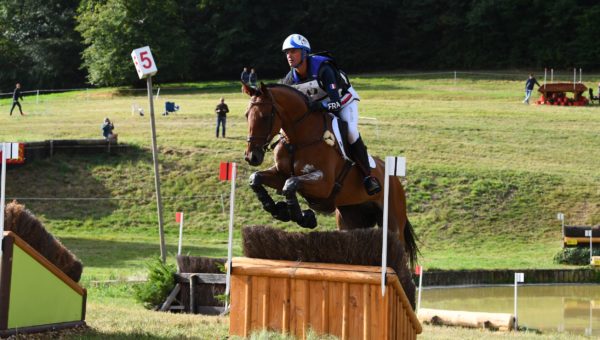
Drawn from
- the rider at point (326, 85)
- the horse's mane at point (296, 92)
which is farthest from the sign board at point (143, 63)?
the horse's mane at point (296, 92)

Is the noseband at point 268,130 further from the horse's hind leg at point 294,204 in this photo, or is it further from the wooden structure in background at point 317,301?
the wooden structure in background at point 317,301

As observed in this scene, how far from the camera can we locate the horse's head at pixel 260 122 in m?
8.67

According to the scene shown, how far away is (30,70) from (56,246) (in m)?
60.2

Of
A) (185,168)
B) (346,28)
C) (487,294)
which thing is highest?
(346,28)

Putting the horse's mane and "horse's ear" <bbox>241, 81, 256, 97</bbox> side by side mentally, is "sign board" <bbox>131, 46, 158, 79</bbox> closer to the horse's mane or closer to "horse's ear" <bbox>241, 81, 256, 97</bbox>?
the horse's mane

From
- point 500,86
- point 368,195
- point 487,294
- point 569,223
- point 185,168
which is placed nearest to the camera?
point 368,195

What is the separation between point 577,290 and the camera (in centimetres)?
2172

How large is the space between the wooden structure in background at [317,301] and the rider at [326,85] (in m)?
1.99

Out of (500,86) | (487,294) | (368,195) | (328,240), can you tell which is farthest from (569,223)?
(500,86)

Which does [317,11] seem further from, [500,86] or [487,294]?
[487,294]

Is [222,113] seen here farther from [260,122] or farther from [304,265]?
[304,265]

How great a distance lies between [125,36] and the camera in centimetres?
5816

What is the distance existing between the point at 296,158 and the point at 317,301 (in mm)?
1752

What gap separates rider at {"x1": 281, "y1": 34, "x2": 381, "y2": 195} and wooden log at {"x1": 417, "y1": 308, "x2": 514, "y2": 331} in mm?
6001
